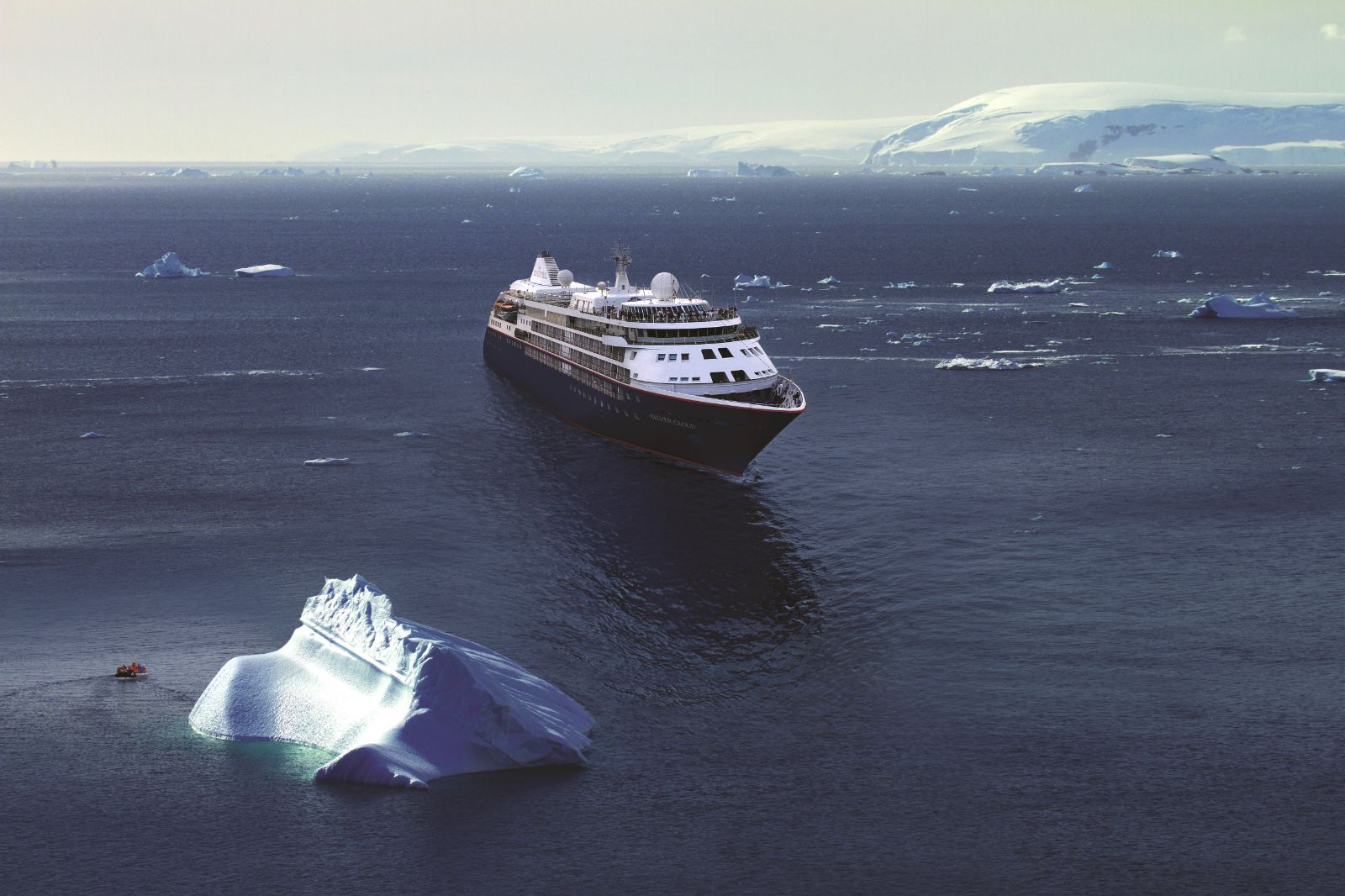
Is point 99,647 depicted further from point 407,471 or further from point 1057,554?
point 1057,554

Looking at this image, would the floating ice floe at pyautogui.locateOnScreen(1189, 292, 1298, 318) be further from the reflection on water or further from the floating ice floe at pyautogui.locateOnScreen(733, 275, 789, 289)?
the reflection on water

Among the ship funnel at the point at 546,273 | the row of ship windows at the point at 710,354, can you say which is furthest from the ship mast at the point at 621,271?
the ship funnel at the point at 546,273

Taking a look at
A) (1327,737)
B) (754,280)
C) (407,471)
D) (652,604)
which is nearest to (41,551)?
(407,471)

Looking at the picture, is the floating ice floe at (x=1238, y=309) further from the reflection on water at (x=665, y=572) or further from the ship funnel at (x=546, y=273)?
the reflection on water at (x=665, y=572)

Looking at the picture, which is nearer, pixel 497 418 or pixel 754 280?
pixel 497 418

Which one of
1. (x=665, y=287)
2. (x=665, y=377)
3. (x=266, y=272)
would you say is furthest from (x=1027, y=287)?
(x=266, y=272)
